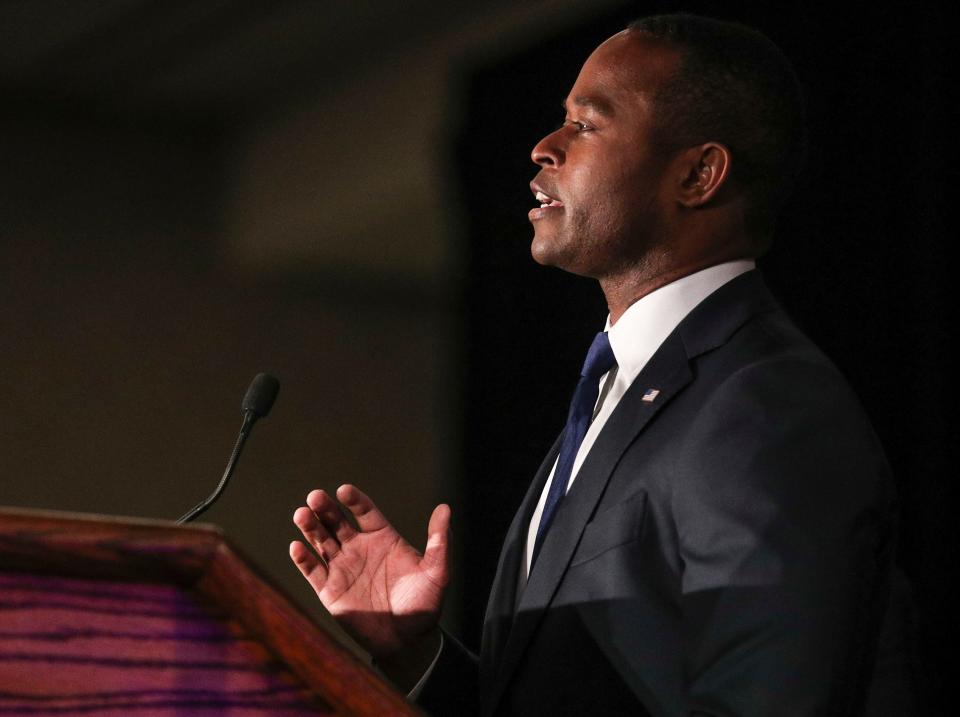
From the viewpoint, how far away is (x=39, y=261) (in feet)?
19.2

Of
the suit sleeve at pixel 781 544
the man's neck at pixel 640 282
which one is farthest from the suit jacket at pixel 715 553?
the man's neck at pixel 640 282

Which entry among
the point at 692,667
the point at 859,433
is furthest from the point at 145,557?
the point at 859,433

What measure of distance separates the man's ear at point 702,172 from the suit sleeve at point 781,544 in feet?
0.98

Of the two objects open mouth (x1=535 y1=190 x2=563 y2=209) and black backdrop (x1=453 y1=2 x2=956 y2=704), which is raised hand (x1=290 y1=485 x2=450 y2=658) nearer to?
open mouth (x1=535 y1=190 x2=563 y2=209)

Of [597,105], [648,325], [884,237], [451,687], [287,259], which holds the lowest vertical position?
[287,259]

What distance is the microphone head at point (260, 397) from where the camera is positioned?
4.70 feet

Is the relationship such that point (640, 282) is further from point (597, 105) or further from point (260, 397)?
point (260, 397)

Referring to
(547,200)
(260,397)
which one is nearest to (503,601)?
(260,397)

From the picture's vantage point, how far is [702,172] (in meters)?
1.53

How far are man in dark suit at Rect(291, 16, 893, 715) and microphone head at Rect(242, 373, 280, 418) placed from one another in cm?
11

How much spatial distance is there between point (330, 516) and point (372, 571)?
0.07m

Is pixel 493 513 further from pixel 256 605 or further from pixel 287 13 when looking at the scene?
pixel 256 605

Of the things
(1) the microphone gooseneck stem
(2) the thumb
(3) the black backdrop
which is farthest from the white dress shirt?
(3) the black backdrop

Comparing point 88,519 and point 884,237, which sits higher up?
point 88,519
